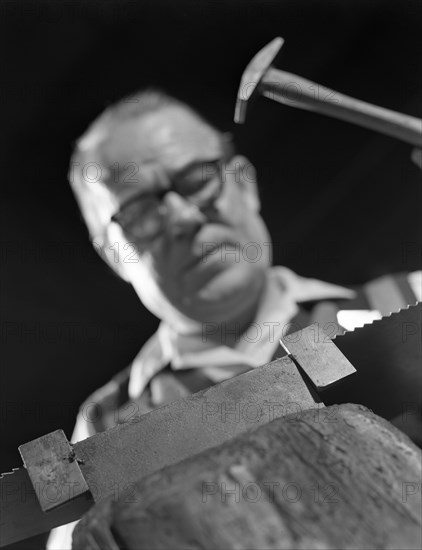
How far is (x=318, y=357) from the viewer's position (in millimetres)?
1839

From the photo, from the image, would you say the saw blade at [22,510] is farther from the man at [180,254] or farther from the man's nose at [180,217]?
the man's nose at [180,217]

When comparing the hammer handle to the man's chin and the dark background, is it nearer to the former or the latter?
the dark background

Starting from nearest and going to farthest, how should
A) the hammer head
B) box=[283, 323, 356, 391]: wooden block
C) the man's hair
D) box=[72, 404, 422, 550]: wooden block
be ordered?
box=[72, 404, 422, 550]: wooden block → box=[283, 323, 356, 391]: wooden block → the hammer head → the man's hair

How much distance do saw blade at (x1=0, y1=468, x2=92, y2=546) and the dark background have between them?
138 inches

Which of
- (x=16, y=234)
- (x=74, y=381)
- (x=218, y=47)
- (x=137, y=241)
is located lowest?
(x=74, y=381)

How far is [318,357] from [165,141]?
369 cm

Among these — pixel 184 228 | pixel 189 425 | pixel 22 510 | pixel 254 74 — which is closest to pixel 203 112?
pixel 184 228

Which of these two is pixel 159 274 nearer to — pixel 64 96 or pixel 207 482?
pixel 64 96

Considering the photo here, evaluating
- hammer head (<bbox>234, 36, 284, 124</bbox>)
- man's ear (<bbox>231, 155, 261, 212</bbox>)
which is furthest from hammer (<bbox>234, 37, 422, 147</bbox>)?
man's ear (<bbox>231, 155, 261, 212</bbox>)

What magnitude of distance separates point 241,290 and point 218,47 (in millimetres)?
2075

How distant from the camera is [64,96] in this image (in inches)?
211

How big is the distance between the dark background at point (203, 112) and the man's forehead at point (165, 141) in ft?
0.66

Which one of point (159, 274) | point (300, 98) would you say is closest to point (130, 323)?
point (159, 274)

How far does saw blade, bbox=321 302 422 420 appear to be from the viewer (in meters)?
1.91
